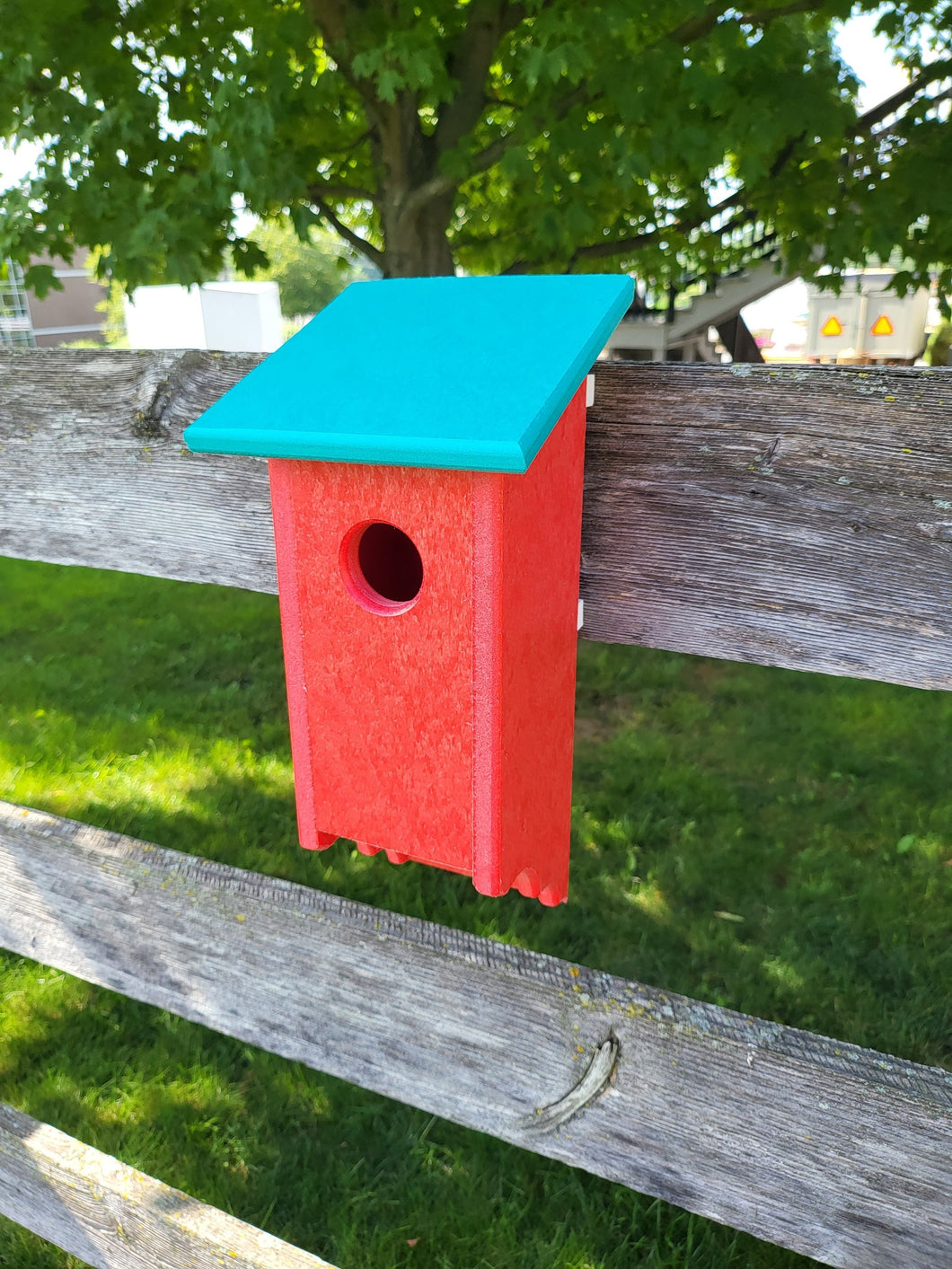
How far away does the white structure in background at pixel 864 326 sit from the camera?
38.7 feet

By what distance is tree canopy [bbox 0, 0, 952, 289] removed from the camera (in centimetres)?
328

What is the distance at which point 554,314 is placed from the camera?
1.04 meters

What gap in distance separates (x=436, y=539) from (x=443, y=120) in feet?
12.1

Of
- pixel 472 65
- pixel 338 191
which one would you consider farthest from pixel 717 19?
pixel 338 191

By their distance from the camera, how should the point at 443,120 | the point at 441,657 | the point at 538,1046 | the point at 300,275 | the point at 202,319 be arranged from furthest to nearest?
the point at 300,275, the point at 202,319, the point at 443,120, the point at 538,1046, the point at 441,657

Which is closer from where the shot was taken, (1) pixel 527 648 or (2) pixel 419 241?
(1) pixel 527 648

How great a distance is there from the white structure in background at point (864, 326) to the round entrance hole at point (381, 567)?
462 inches

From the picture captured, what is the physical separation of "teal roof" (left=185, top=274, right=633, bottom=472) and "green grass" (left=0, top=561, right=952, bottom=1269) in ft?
5.79

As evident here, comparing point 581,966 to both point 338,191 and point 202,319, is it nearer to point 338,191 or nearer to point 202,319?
point 338,191

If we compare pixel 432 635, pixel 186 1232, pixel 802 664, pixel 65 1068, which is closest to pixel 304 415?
pixel 432 635

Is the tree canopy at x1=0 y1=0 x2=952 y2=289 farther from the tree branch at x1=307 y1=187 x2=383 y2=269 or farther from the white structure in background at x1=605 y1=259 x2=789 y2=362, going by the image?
the white structure in background at x1=605 y1=259 x2=789 y2=362

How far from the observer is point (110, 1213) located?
4.56ft

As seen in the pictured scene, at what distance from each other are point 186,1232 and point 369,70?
11.1ft

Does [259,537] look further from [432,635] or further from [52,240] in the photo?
[52,240]
